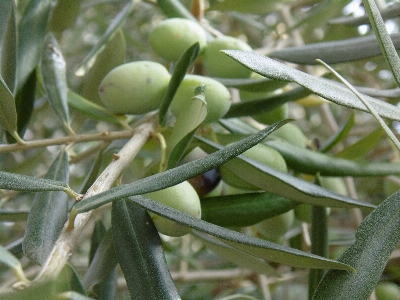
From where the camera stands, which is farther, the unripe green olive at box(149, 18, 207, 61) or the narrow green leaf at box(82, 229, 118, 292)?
the unripe green olive at box(149, 18, 207, 61)

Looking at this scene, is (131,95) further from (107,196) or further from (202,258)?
(202,258)

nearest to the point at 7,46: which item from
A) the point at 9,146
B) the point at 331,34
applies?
the point at 9,146

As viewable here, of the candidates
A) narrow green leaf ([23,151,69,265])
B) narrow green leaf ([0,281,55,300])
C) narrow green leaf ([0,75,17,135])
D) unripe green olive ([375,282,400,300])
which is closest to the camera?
narrow green leaf ([0,281,55,300])

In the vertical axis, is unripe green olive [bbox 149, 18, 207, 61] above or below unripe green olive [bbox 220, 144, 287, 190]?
above

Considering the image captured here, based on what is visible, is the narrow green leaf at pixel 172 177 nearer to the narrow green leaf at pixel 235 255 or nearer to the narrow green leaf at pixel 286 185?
the narrow green leaf at pixel 286 185

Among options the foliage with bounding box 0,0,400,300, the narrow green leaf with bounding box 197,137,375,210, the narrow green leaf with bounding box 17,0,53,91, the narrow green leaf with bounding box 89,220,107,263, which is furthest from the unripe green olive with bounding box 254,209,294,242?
the narrow green leaf with bounding box 17,0,53,91

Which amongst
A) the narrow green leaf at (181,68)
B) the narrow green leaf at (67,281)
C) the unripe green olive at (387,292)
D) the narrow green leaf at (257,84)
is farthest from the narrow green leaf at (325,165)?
the unripe green olive at (387,292)

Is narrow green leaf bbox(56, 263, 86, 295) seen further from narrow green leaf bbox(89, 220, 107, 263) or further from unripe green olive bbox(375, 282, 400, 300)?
unripe green olive bbox(375, 282, 400, 300)
